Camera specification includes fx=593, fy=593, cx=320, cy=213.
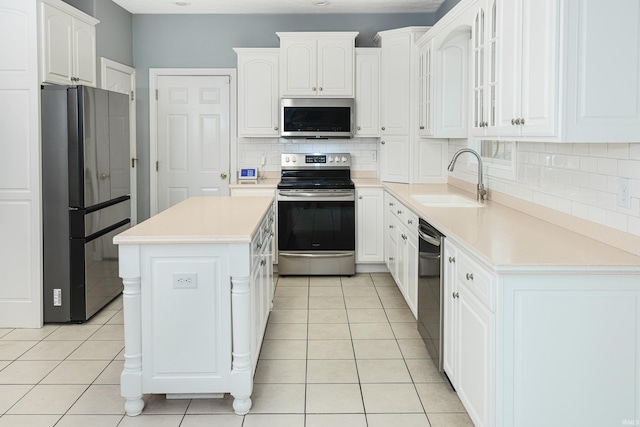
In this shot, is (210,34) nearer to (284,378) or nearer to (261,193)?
(261,193)

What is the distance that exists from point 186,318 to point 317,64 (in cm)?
369

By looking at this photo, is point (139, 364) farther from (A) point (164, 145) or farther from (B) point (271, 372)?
(A) point (164, 145)

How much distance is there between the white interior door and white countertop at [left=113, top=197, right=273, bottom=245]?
90.0 inches

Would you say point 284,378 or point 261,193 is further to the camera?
point 261,193

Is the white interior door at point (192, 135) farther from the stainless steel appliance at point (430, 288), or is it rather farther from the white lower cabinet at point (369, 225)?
the stainless steel appliance at point (430, 288)

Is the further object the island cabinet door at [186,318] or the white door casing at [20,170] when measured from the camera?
the white door casing at [20,170]

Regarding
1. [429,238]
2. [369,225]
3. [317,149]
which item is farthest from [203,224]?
[317,149]

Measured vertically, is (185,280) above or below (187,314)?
above

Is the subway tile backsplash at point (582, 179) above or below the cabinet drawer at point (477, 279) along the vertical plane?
above

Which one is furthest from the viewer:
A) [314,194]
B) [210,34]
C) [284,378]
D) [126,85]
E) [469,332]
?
[210,34]

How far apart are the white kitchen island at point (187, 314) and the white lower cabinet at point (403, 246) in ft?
4.94

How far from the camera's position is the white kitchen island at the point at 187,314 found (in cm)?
281

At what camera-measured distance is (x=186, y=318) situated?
2.85 metres

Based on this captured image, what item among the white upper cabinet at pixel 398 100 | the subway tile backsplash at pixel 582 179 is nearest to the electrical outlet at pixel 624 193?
the subway tile backsplash at pixel 582 179
